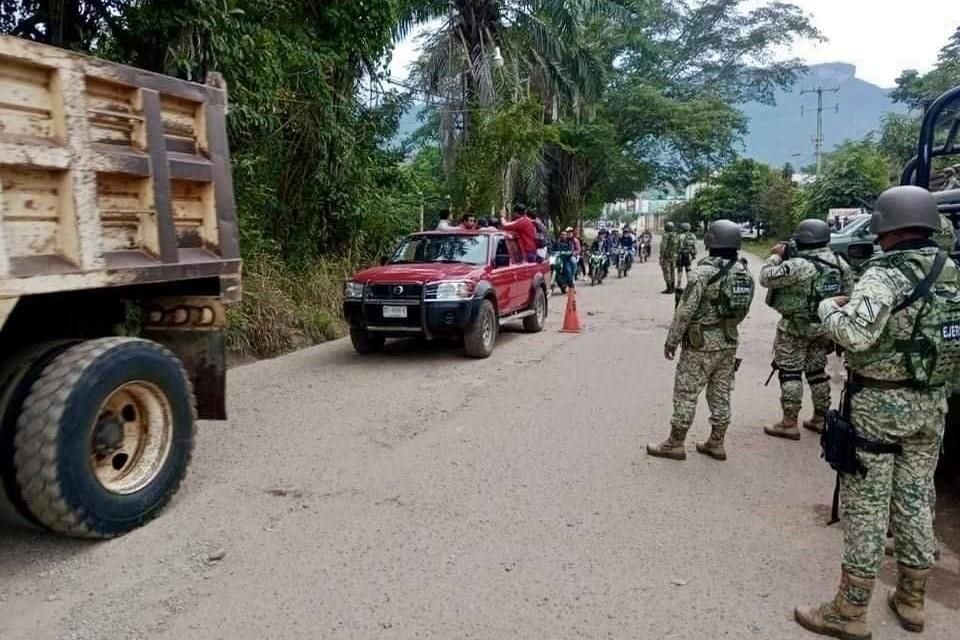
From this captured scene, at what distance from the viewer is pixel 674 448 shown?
5461 millimetres

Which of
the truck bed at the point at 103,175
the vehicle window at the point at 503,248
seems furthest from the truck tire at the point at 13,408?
the vehicle window at the point at 503,248

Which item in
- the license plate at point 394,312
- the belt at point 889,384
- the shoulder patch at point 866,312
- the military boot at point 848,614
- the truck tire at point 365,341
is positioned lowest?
the military boot at point 848,614

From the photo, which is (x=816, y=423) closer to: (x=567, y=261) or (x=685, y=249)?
(x=685, y=249)

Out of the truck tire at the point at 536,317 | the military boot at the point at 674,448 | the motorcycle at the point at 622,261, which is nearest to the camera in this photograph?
the military boot at the point at 674,448

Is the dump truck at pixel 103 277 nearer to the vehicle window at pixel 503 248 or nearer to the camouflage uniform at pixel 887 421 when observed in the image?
the camouflage uniform at pixel 887 421

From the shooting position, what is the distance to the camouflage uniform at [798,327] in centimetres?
582

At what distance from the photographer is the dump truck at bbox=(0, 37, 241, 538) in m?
3.52

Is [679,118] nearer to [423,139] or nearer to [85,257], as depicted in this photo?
[423,139]

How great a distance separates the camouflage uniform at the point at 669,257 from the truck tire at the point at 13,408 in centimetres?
1490

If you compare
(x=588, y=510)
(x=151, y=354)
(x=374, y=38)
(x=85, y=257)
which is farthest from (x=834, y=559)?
(x=374, y=38)

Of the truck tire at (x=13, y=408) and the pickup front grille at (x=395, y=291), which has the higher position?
the pickup front grille at (x=395, y=291)

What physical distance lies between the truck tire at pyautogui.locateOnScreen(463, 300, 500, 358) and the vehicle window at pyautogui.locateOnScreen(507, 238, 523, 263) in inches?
54.9

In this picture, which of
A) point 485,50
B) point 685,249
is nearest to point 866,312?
point 685,249

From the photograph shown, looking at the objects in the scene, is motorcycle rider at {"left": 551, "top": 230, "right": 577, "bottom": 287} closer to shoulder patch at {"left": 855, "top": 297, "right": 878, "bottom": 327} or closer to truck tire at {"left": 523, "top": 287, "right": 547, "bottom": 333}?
truck tire at {"left": 523, "top": 287, "right": 547, "bottom": 333}
